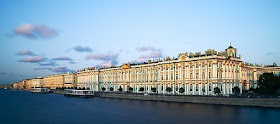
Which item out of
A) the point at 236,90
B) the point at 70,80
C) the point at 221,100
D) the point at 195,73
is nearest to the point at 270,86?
the point at 236,90

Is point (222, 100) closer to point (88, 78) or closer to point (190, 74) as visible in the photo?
point (190, 74)

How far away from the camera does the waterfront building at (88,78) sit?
146 metres

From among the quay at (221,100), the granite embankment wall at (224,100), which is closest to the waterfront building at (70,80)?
the quay at (221,100)

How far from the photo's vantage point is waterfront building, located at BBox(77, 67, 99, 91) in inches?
5748

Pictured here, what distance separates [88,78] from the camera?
155 metres

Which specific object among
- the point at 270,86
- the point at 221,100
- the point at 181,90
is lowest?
the point at 221,100

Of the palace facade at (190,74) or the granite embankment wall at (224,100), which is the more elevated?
the palace facade at (190,74)

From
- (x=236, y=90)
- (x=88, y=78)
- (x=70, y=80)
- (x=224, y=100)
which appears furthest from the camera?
(x=70, y=80)

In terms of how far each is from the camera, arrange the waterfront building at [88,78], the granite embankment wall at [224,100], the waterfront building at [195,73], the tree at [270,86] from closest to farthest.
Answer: the granite embankment wall at [224,100] < the tree at [270,86] < the waterfront building at [195,73] < the waterfront building at [88,78]

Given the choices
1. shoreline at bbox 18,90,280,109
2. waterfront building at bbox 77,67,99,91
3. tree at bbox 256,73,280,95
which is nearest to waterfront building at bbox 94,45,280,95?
shoreline at bbox 18,90,280,109

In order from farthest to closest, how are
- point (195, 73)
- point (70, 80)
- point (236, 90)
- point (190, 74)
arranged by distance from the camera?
point (70, 80)
point (190, 74)
point (195, 73)
point (236, 90)

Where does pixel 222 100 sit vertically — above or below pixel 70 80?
below

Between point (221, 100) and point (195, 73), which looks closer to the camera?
point (221, 100)

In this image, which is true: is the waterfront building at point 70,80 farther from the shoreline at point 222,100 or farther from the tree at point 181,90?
the tree at point 181,90
